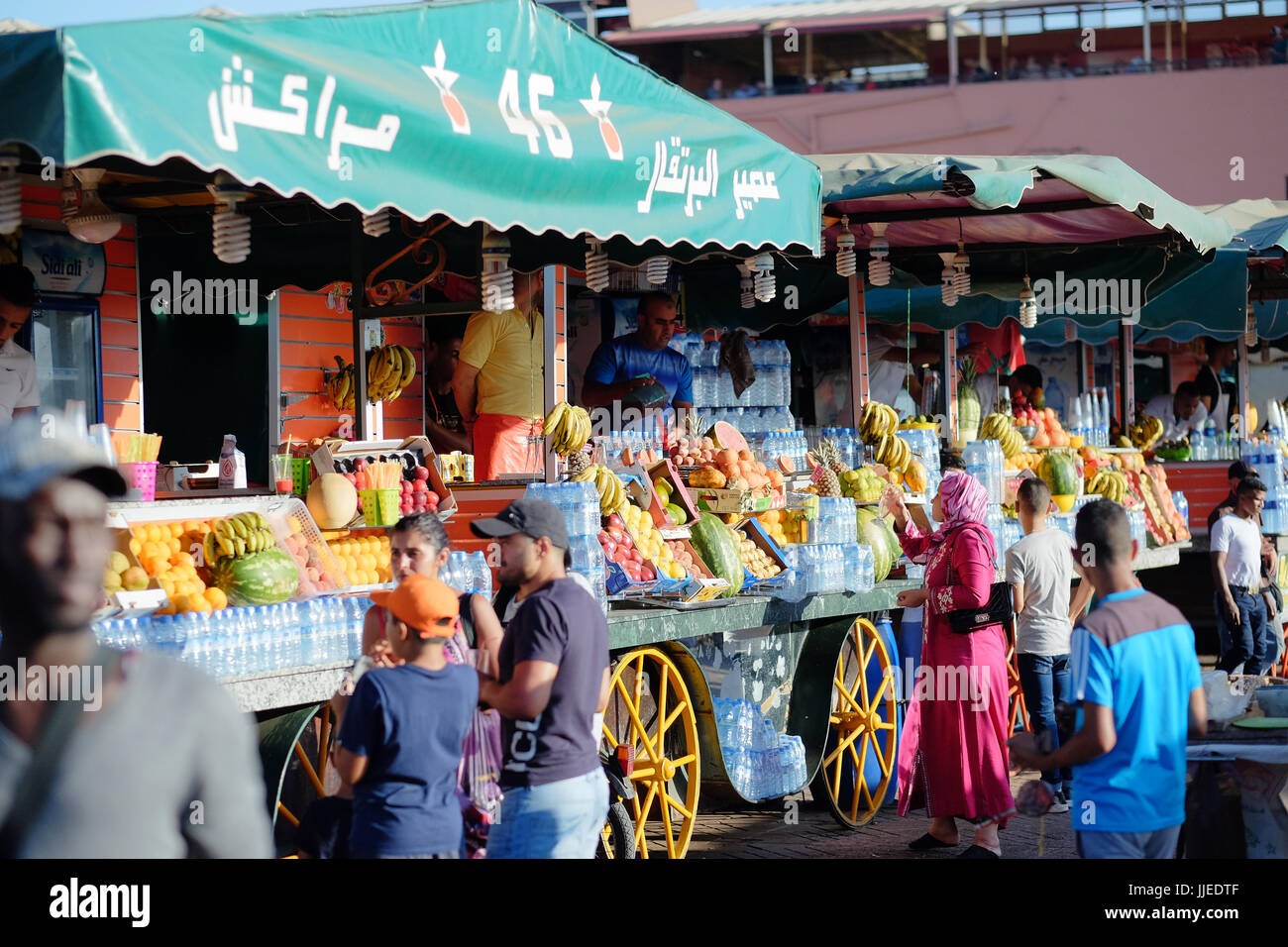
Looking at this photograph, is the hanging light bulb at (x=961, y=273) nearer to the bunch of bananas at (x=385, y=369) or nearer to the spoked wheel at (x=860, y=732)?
the spoked wheel at (x=860, y=732)

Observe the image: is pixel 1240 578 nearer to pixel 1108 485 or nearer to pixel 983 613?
pixel 1108 485

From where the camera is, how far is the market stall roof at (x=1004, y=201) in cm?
853

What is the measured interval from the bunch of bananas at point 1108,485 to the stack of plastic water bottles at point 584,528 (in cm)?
710

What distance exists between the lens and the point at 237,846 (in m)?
2.64

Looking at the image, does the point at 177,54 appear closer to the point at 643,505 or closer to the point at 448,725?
the point at 448,725

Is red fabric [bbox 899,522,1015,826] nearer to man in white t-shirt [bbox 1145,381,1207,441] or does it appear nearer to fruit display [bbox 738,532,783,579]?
fruit display [bbox 738,532,783,579]

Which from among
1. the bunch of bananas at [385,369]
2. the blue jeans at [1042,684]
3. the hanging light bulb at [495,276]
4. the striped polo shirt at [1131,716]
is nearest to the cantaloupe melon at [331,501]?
the hanging light bulb at [495,276]

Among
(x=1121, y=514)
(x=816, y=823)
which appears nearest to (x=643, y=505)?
(x=816, y=823)

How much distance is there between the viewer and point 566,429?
7035mm

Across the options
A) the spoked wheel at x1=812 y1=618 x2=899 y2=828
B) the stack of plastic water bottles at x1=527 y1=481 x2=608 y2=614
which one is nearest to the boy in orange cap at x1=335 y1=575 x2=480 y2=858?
the stack of plastic water bottles at x1=527 y1=481 x2=608 y2=614

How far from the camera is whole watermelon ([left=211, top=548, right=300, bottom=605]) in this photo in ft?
17.7

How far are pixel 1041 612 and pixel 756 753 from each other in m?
2.09

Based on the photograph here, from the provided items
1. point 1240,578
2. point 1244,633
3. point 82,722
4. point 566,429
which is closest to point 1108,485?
point 1240,578
